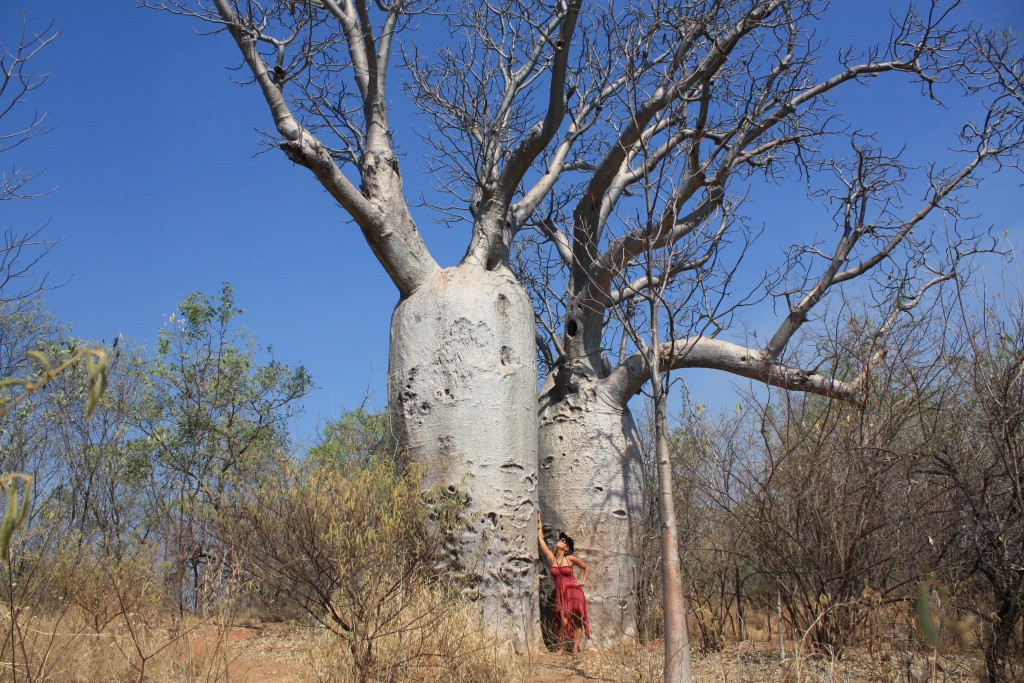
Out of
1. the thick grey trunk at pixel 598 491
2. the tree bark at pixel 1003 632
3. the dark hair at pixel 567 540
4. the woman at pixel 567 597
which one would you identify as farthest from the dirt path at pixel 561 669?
the tree bark at pixel 1003 632

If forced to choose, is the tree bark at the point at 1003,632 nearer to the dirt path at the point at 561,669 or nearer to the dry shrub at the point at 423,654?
the dirt path at the point at 561,669

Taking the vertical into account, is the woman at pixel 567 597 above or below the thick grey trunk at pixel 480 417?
below

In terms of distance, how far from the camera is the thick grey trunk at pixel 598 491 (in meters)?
6.39

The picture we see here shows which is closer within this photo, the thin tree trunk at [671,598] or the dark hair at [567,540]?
the thin tree trunk at [671,598]

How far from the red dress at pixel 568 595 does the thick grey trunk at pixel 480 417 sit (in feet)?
1.33

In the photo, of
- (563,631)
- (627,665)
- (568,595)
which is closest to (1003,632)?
(627,665)

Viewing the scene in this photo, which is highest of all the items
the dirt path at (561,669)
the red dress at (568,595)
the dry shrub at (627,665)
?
the red dress at (568,595)

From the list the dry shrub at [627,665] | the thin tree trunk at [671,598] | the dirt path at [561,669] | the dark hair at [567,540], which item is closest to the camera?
the thin tree trunk at [671,598]

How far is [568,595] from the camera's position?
6.17 metres

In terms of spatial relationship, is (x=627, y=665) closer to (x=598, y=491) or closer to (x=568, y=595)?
(x=568, y=595)

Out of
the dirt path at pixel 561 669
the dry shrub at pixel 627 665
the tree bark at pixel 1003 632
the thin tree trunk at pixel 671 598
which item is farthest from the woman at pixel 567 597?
the tree bark at pixel 1003 632

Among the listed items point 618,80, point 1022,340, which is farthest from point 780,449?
point 618,80

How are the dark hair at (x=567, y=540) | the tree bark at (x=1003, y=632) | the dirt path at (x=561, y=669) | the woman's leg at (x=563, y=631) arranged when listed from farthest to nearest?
the dark hair at (x=567, y=540) → the woman's leg at (x=563, y=631) → the dirt path at (x=561, y=669) → the tree bark at (x=1003, y=632)

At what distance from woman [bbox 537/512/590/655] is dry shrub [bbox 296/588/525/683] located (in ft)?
5.41
